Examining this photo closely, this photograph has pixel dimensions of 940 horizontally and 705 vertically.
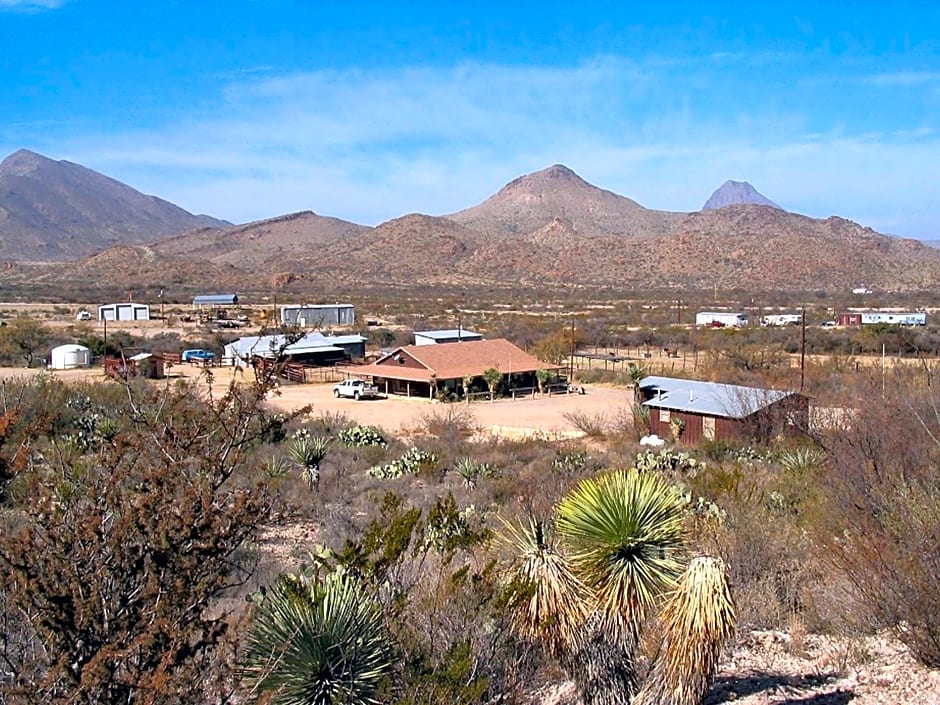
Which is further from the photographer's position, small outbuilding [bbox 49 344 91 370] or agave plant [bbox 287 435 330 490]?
small outbuilding [bbox 49 344 91 370]

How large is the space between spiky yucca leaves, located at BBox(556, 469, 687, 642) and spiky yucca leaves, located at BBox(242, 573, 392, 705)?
1.56m

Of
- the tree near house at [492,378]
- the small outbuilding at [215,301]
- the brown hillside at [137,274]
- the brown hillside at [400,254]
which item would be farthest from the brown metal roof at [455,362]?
the brown hillside at [400,254]

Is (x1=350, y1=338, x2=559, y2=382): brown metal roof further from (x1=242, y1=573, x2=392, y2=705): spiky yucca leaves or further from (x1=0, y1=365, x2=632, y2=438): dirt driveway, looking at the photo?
(x1=242, y1=573, x2=392, y2=705): spiky yucca leaves

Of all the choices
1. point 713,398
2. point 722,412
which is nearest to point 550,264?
point 713,398

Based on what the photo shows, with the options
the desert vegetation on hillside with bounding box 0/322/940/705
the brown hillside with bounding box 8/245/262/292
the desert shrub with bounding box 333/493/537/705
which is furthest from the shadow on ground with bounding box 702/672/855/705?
the brown hillside with bounding box 8/245/262/292

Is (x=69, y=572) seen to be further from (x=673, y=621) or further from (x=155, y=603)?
(x=673, y=621)

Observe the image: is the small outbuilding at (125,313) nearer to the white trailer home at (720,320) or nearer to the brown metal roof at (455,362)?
the brown metal roof at (455,362)

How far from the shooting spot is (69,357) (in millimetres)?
54156

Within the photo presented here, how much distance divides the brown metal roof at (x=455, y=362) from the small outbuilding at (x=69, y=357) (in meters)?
17.3

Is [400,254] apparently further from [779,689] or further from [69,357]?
[779,689]

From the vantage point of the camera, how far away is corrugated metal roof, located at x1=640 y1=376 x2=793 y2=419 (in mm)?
26875

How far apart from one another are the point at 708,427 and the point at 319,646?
23.9 meters

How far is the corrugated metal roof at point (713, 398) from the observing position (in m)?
26.9

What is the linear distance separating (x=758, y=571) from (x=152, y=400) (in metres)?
7.24
